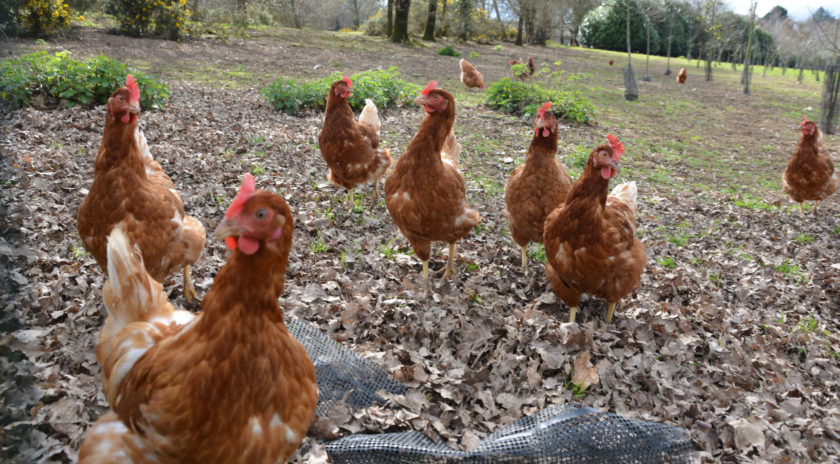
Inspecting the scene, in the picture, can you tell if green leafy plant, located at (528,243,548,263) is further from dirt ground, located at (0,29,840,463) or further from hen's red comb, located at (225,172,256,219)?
hen's red comb, located at (225,172,256,219)

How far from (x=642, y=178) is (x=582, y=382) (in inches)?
260

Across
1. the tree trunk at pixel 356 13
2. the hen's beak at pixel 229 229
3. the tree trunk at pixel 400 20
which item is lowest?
the hen's beak at pixel 229 229

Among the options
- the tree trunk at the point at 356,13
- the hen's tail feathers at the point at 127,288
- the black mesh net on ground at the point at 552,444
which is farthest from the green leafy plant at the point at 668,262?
the tree trunk at the point at 356,13

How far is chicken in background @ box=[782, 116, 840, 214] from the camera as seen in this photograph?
7363mm

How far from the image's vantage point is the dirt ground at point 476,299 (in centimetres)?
297

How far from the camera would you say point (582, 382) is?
337cm

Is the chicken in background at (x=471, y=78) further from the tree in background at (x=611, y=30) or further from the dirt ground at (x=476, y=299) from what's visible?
the tree in background at (x=611, y=30)

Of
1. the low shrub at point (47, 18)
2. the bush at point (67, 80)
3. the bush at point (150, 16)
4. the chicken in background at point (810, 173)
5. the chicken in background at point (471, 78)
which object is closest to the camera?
the chicken in background at point (810, 173)

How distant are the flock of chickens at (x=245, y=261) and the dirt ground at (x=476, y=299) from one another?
1.40ft

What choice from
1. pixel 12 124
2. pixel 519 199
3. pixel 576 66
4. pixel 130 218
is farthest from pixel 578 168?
pixel 576 66

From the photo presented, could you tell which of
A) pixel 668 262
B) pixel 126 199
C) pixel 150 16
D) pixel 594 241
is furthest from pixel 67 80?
pixel 668 262

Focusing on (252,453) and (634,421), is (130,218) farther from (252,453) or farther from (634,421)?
(634,421)

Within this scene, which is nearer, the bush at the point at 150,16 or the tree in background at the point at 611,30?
the bush at the point at 150,16

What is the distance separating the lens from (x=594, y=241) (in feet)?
12.3
